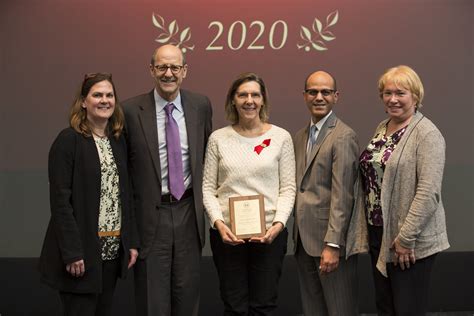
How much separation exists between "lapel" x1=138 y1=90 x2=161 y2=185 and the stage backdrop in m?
1.72

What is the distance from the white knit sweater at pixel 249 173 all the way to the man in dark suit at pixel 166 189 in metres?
0.10

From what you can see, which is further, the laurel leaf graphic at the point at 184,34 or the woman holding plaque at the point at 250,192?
the laurel leaf graphic at the point at 184,34

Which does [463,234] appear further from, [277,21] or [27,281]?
[27,281]

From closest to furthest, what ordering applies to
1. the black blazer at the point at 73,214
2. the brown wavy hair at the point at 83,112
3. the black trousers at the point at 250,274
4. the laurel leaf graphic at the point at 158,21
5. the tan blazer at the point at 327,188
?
the black blazer at the point at 73,214
the brown wavy hair at the point at 83,112
the tan blazer at the point at 327,188
the black trousers at the point at 250,274
the laurel leaf graphic at the point at 158,21

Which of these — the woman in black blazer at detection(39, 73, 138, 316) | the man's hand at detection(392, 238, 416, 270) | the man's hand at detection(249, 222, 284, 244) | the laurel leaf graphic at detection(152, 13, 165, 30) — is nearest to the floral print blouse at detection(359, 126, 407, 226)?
the man's hand at detection(392, 238, 416, 270)

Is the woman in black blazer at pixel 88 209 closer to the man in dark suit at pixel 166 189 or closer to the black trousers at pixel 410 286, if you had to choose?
the man in dark suit at pixel 166 189

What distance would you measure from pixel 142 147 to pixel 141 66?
6.22ft

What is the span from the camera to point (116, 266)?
10.3 feet

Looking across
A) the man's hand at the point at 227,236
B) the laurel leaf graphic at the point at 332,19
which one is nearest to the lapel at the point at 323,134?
the man's hand at the point at 227,236

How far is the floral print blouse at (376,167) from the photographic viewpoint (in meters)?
3.15

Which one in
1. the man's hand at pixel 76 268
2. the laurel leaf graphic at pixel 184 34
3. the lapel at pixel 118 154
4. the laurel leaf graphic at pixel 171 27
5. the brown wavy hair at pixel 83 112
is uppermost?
the laurel leaf graphic at pixel 171 27

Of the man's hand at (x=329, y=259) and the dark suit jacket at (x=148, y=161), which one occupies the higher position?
the dark suit jacket at (x=148, y=161)

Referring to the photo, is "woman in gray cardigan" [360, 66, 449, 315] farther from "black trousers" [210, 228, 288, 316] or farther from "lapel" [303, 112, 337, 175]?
"black trousers" [210, 228, 288, 316]

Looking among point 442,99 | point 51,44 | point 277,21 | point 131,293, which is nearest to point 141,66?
point 51,44
